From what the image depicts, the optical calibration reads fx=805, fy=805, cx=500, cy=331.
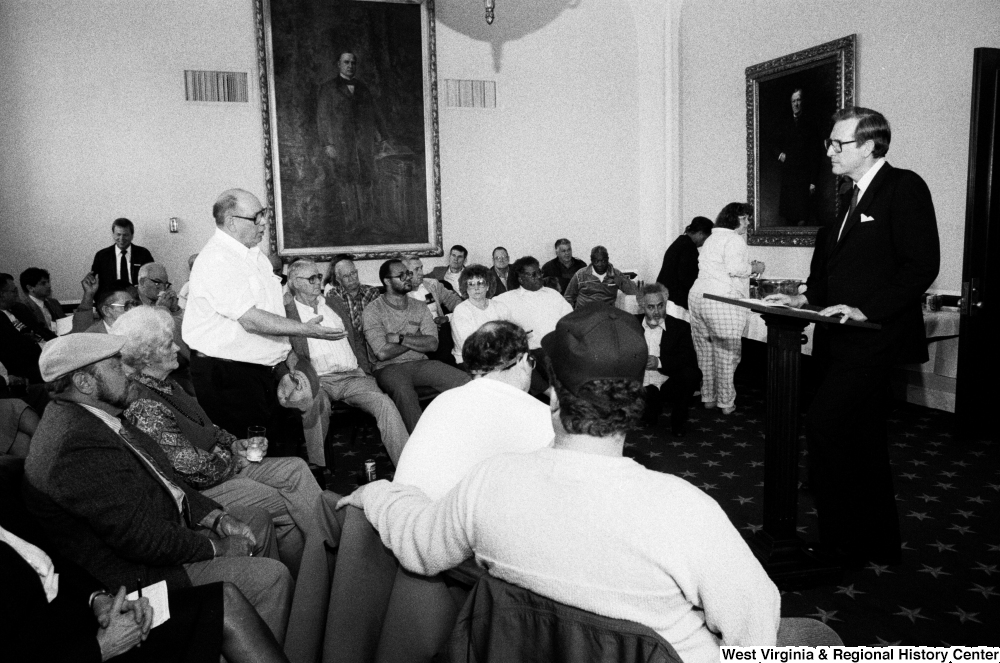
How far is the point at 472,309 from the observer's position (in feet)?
18.3

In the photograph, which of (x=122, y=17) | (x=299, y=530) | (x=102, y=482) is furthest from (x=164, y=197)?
(x=102, y=482)

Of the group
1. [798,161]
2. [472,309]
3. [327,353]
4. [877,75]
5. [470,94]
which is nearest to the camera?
[327,353]

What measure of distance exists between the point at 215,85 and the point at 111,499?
7597 millimetres

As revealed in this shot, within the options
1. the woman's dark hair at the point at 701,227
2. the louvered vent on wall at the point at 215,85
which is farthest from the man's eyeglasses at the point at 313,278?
the louvered vent on wall at the point at 215,85

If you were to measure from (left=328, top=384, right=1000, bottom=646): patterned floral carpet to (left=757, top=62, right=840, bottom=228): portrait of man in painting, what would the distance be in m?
2.06

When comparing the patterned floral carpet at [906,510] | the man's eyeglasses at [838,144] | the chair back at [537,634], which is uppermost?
the man's eyeglasses at [838,144]

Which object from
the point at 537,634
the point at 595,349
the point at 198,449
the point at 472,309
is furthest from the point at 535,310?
the point at 537,634

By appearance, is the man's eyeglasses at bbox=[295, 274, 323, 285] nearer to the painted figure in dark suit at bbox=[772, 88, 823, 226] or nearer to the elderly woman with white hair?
the elderly woman with white hair

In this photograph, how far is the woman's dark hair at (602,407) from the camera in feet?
4.92

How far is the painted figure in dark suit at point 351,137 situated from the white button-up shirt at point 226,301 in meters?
5.46

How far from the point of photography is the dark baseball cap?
1532mm

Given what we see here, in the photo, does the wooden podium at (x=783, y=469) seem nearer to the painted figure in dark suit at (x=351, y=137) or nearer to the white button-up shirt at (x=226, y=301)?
the white button-up shirt at (x=226, y=301)

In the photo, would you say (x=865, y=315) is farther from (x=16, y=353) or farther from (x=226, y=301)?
(x=16, y=353)

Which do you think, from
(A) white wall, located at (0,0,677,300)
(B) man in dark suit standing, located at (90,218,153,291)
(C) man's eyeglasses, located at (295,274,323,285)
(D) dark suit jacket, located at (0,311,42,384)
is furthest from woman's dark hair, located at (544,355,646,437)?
(A) white wall, located at (0,0,677,300)
